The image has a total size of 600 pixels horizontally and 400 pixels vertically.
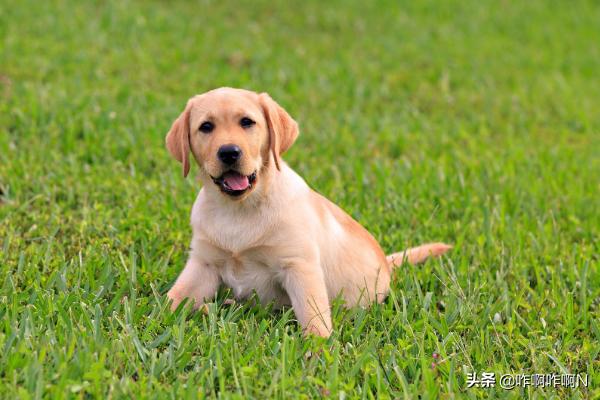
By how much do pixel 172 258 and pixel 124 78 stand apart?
3867 millimetres

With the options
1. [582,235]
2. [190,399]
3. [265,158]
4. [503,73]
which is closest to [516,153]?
[582,235]

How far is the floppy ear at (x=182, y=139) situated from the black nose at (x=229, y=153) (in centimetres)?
30

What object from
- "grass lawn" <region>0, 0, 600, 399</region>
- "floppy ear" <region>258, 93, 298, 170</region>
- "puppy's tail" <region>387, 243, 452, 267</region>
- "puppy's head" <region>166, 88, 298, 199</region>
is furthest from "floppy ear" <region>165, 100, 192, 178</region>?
"puppy's tail" <region>387, 243, 452, 267</region>

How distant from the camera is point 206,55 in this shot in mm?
8961

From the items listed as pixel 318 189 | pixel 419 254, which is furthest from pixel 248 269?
pixel 318 189

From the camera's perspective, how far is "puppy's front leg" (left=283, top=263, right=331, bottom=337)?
3496mm

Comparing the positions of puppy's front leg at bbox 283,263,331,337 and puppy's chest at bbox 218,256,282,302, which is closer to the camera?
puppy's front leg at bbox 283,263,331,337

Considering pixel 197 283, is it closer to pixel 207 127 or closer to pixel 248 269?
pixel 248 269

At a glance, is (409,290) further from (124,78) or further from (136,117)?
(124,78)

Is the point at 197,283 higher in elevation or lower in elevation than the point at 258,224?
lower

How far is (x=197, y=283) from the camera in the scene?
149 inches

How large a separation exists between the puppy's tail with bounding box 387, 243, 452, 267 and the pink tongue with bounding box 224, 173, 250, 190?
1185 mm

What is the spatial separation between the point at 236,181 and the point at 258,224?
0.23 m

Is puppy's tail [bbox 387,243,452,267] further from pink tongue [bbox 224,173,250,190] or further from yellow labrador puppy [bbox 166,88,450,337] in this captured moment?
pink tongue [bbox 224,173,250,190]
